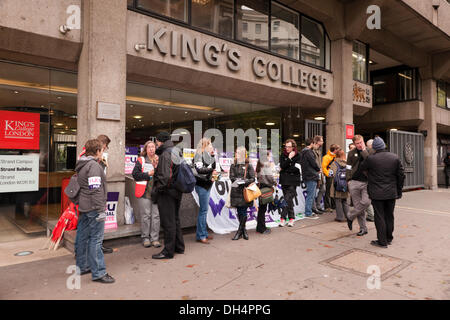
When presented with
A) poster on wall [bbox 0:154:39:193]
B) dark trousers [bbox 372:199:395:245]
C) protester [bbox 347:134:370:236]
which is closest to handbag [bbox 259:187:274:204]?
protester [bbox 347:134:370:236]

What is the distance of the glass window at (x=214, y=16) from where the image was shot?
8.60 meters

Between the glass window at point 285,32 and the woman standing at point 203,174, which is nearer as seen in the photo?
the woman standing at point 203,174

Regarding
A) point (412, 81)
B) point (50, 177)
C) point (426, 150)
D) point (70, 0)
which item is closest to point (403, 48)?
point (412, 81)

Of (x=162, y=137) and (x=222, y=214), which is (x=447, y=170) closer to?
(x=222, y=214)

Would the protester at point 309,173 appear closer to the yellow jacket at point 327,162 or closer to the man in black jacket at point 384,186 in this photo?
the yellow jacket at point 327,162

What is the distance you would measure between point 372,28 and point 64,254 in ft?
44.0

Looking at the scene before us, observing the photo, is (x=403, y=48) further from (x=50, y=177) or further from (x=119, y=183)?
(x=50, y=177)

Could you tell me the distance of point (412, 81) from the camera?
1703 cm

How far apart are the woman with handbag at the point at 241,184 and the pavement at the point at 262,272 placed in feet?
1.20

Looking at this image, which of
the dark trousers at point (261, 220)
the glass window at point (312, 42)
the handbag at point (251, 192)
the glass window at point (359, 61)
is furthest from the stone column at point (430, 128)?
the handbag at point (251, 192)

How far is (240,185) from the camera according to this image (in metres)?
6.15

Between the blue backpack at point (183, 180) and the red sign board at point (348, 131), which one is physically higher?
the red sign board at point (348, 131)

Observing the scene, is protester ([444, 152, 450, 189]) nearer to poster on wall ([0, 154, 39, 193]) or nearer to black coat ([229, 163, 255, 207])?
black coat ([229, 163, 255, 207])

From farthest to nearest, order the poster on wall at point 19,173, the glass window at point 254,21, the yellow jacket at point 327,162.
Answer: the glass window at point 254,21 → the yellow jacket at point 327,162 → the poster on wall at point 19,173
